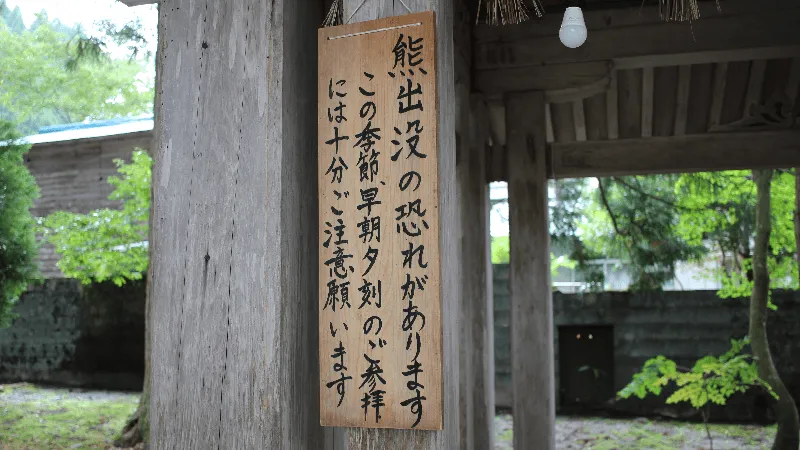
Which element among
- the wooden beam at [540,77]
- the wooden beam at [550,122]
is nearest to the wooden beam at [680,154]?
the wooden beam at [550,122]

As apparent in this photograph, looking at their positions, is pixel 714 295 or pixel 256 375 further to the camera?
pixel 714 295

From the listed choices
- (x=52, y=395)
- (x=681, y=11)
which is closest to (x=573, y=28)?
(x=681, y=11)

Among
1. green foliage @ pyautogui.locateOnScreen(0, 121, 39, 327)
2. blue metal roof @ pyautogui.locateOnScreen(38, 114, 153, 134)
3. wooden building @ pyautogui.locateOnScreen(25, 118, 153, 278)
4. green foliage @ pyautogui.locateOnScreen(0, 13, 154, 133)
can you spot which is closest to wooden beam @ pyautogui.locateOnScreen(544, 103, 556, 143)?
green foliage @ pyautogui.locateOnScreen(0, 121, 39, 327)

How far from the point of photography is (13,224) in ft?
23.9

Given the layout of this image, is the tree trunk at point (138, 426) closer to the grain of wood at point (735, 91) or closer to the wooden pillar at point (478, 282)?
the wooden pillar at point (478, 282)

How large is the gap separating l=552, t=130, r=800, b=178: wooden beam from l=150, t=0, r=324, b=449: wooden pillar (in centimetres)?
367

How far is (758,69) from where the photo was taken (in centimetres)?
512

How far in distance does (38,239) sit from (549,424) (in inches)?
396

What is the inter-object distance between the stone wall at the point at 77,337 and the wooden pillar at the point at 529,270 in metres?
6.69

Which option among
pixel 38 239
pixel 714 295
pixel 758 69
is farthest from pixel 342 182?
pixel 38 239

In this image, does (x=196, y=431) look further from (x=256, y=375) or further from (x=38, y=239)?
(x=38, y=239)

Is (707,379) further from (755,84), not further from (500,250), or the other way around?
(500,250)

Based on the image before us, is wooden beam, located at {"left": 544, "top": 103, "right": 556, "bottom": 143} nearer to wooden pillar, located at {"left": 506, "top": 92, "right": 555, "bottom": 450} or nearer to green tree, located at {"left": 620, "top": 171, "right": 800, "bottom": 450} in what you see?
wooden pillar, located at {"left": 506, "top": 92, "right": 555, "bottom": 450}

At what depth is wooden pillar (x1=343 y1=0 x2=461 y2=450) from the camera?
1.71 m
